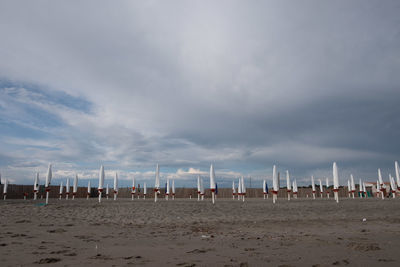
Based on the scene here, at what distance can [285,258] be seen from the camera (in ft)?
15.9

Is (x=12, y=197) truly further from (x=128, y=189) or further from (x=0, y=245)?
(x=0, y=245)

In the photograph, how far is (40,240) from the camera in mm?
6758

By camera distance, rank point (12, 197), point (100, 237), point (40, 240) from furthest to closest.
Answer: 1. point (12, 197)
2. point (100, 237)
3. point (40, 240)

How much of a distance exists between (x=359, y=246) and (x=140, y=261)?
4.71m

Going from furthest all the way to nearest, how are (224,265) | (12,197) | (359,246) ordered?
(12,197) → (359,246) → (224,265)

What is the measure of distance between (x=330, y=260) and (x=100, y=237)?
19.8 ft

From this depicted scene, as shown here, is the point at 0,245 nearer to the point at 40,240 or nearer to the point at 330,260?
the point at 40,240

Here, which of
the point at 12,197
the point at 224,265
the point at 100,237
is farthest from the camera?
the point at 12,197

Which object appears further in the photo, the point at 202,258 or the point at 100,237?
the point at 100,237

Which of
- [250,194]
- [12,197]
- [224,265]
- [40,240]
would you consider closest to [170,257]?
[224,265]

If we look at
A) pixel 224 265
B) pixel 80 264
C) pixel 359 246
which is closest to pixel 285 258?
pixel 224 265

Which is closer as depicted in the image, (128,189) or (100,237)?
(100,237)

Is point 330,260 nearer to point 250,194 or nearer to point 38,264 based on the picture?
point 38,264

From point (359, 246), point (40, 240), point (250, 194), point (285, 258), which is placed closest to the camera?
point (285, 258)
